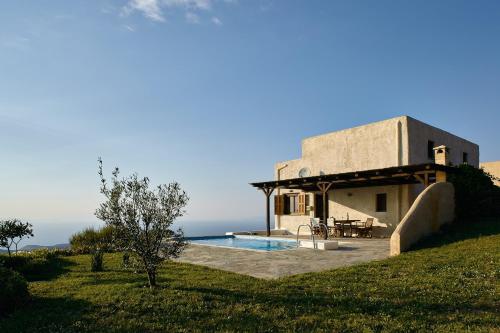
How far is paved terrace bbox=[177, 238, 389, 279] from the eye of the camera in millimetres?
8727

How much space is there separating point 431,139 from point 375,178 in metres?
5.45

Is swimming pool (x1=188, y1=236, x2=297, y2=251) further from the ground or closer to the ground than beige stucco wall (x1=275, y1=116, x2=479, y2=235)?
closer to the ground

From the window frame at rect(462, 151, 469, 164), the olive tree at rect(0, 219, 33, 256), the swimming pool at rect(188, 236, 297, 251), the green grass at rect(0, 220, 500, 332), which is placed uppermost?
the window frame at rect(462, 151, 469, 164)

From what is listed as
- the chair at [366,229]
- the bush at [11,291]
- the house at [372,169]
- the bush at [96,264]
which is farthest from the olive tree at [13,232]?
the chair at [366,229]

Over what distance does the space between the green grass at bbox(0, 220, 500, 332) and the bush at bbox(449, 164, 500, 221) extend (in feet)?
19.3

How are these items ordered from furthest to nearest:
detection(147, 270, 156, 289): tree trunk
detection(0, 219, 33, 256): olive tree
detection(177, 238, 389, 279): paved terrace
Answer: detection(0, 219, 33, 256): olive tree, detection(177, 238, 389, 279): paved terrace, detection(147, 270, 156, 289): tree trunk

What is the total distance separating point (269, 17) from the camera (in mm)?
11000

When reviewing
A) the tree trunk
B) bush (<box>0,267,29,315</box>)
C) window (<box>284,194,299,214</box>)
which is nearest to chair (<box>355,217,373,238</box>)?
window (<box>284,194,299,214</box>)

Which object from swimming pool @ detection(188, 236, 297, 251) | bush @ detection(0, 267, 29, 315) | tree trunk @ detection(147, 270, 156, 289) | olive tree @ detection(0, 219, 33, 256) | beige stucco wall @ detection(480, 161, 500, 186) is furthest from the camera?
beige stucco wall @ detection(480, 161, 500, 186)

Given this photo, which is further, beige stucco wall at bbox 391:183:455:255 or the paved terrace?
beige stucco wall at bbox 391:183:455:255

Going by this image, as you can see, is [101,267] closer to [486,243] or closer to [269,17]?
[269,17]

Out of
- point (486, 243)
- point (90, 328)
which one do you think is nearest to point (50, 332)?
point (90, 328)

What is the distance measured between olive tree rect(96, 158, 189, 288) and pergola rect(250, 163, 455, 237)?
10176 mm

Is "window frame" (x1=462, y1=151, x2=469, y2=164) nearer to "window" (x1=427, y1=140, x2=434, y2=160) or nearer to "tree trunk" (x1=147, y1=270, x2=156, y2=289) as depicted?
"window" (x1=427, y1=140, x2=434, y2=160)
